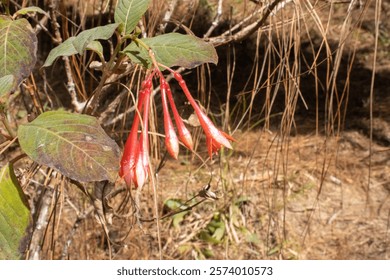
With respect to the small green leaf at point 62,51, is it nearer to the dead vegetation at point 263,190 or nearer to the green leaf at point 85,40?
the green leaf at point 85,40

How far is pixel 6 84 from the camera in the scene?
63 centimetres

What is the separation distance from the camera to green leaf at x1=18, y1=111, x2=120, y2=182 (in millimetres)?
583

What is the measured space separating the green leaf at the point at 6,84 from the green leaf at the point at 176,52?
0.13m

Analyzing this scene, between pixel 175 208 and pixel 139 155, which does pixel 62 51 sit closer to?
pixel 139 155

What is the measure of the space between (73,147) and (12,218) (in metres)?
0.11

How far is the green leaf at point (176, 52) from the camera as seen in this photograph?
629 millimetres

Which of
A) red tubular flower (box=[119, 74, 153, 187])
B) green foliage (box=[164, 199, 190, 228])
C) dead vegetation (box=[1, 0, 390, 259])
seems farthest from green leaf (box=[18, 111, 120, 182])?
green foliage (box=[164, 199, 190, 228])

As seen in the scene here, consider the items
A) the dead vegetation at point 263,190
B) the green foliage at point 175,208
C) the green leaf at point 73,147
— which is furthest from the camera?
the green foliage at point 175,208

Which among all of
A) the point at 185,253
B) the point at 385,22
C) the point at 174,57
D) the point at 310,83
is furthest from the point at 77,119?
the point at 385,22

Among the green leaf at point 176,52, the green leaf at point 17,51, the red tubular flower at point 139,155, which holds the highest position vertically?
the green leaf at point 176,52

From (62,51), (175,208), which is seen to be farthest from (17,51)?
(175,208)

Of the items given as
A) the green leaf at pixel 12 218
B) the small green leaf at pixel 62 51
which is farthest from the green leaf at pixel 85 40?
the green leaf at pixel 12 218

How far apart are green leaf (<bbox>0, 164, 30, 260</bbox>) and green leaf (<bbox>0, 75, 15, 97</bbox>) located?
9cm

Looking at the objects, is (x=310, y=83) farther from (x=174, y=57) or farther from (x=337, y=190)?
(x=174, y=57)
